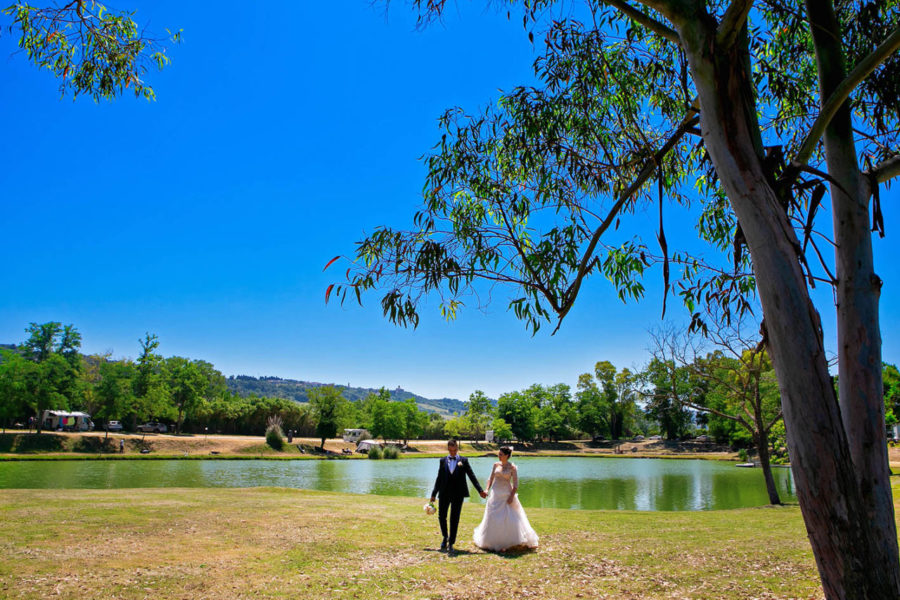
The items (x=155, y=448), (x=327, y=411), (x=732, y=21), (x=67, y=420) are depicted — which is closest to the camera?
(x=732, y=21)

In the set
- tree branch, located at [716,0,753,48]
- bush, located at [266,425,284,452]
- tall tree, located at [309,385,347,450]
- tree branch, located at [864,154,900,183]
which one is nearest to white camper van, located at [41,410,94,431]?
bush, located at [266,425,284,452]

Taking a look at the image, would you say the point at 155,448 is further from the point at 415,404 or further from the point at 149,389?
the point at 415,404

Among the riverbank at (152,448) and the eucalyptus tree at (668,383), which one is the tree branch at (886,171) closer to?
the eucalyptus tree at (668,383)

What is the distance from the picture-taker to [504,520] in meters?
7.27

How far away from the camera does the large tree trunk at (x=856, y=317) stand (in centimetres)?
283

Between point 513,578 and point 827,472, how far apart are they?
399cm

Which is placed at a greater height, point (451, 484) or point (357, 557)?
point (451, 484)

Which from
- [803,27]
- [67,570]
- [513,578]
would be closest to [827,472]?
[513,578]

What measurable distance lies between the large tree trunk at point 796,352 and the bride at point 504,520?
4.68 m

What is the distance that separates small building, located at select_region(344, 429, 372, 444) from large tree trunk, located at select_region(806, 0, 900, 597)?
56058 millimetres

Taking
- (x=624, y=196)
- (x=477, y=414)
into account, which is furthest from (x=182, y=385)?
(x=624, y=196)

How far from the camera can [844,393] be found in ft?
11.1

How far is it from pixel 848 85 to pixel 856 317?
59.8 inches

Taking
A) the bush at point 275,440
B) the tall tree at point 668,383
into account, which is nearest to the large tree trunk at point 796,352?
the tall tree at point 668,383
